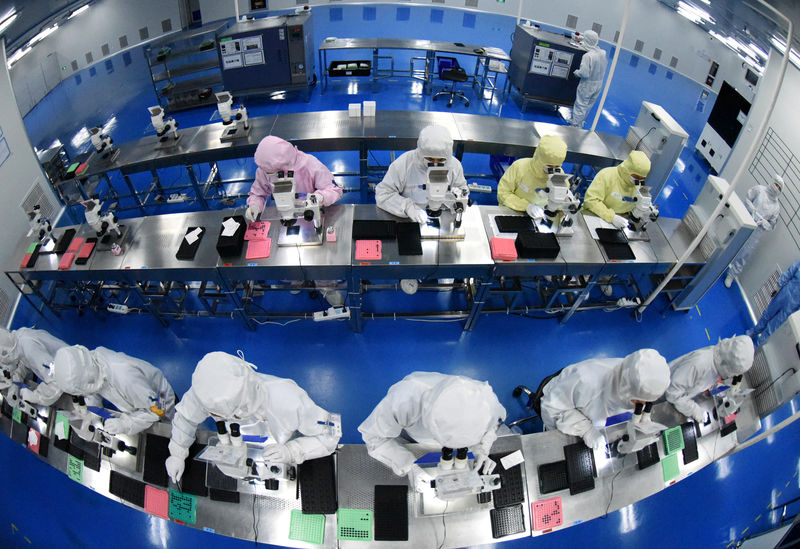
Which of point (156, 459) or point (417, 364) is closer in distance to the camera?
point (156, 459)

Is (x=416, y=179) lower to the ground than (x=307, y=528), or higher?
higher

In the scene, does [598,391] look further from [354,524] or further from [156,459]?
[156,459]

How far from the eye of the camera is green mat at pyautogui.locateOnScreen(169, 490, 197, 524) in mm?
2553

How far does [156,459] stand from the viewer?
2658mm

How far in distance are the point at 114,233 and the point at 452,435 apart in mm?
3792

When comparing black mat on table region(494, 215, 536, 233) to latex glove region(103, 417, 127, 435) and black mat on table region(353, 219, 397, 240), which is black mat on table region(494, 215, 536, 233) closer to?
black mat on table region(353, 219, 397, 240)

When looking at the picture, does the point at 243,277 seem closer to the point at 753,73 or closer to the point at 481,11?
the point at 753,73

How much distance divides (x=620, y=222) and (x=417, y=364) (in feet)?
8.21

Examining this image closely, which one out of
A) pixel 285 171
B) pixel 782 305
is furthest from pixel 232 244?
pixel 782 305

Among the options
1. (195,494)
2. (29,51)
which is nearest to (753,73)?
(195,494)

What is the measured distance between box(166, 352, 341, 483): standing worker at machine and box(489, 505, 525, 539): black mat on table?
1.09 meters

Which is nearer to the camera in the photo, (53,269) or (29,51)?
(53,269)

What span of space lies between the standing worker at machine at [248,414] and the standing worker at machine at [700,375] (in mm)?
2392

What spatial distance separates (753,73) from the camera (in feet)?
19.7
